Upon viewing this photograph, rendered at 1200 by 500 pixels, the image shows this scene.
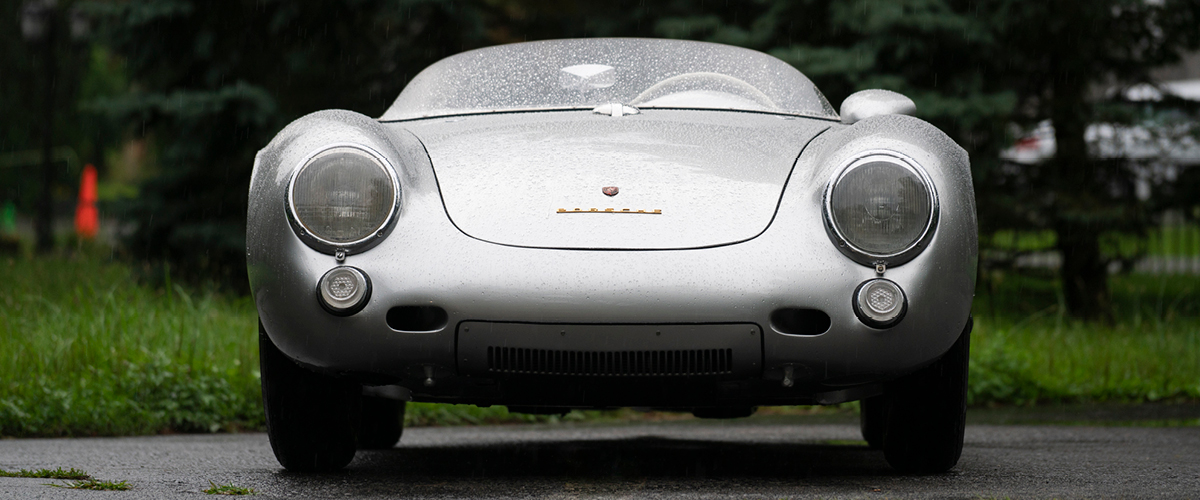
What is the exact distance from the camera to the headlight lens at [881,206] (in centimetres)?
279

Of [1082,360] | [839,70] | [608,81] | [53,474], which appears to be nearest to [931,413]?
[608,81]

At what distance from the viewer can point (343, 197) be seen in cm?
284

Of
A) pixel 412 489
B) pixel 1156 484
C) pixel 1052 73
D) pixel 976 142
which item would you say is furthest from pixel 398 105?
pixel 1052 73

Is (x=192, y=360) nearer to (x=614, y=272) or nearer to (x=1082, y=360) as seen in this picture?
(x=614, y=272)

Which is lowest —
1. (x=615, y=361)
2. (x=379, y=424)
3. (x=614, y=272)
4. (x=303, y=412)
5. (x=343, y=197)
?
(x=379, y=424)

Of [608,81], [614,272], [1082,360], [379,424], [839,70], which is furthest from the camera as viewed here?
[839,70]

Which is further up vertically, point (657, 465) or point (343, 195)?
point (343, 195)

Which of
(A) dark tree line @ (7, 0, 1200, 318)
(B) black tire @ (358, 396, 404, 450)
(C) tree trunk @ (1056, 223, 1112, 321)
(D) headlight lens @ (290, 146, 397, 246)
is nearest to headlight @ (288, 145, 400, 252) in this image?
(D) headlight lens @ (290, 146, 397, 246)

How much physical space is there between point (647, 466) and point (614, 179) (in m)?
1.01

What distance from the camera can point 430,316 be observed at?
2.79 meters

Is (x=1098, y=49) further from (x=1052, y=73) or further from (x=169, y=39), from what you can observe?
(x=169, y=39)

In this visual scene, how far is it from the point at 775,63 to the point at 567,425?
2136 mm

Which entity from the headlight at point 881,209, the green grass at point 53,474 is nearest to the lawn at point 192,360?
the green grass at point 53,474

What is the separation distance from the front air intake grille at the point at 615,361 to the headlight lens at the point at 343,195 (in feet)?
1.35
